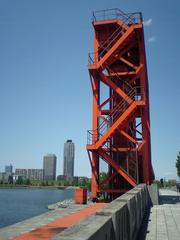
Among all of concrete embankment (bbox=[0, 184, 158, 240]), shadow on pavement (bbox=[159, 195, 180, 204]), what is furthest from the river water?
concrete embankment (bbox=[0, 184, 158, 240])

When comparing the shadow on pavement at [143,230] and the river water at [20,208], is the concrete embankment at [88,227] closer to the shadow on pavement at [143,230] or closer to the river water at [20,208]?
the shadow on pavement at [143,230]

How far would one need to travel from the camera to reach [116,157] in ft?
75.5

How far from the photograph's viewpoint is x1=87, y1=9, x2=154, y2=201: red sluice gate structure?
21531 mm

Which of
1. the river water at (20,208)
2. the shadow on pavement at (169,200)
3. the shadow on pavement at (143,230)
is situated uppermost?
the shadow on pavement at (143,230)

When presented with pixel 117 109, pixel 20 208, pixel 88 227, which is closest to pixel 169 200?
pixel 117 109

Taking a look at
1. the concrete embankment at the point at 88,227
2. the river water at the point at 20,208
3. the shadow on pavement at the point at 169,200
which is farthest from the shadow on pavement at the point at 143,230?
the river water at the point at 20,208

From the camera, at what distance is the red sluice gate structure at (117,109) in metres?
21.5

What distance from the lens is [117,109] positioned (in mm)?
22938

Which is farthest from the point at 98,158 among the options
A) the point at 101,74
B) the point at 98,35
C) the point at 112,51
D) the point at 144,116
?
the point at 98,35

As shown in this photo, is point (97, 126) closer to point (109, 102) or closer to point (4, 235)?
point (109, 102)

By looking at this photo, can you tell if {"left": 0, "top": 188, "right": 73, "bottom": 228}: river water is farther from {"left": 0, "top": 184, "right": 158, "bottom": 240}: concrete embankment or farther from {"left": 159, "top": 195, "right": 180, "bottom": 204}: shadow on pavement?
{"left": 0, "top": 184, "right": 158, "bottom": 240}: concrete embankment

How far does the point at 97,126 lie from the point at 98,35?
8.13 m

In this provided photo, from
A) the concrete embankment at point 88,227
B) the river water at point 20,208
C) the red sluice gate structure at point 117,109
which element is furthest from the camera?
the river water at point 20,208

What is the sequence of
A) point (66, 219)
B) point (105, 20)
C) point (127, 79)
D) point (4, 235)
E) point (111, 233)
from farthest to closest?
point (127, 79) < point (105, 20) < point (66, 219) < point (4, 235) < point (111, 233)
